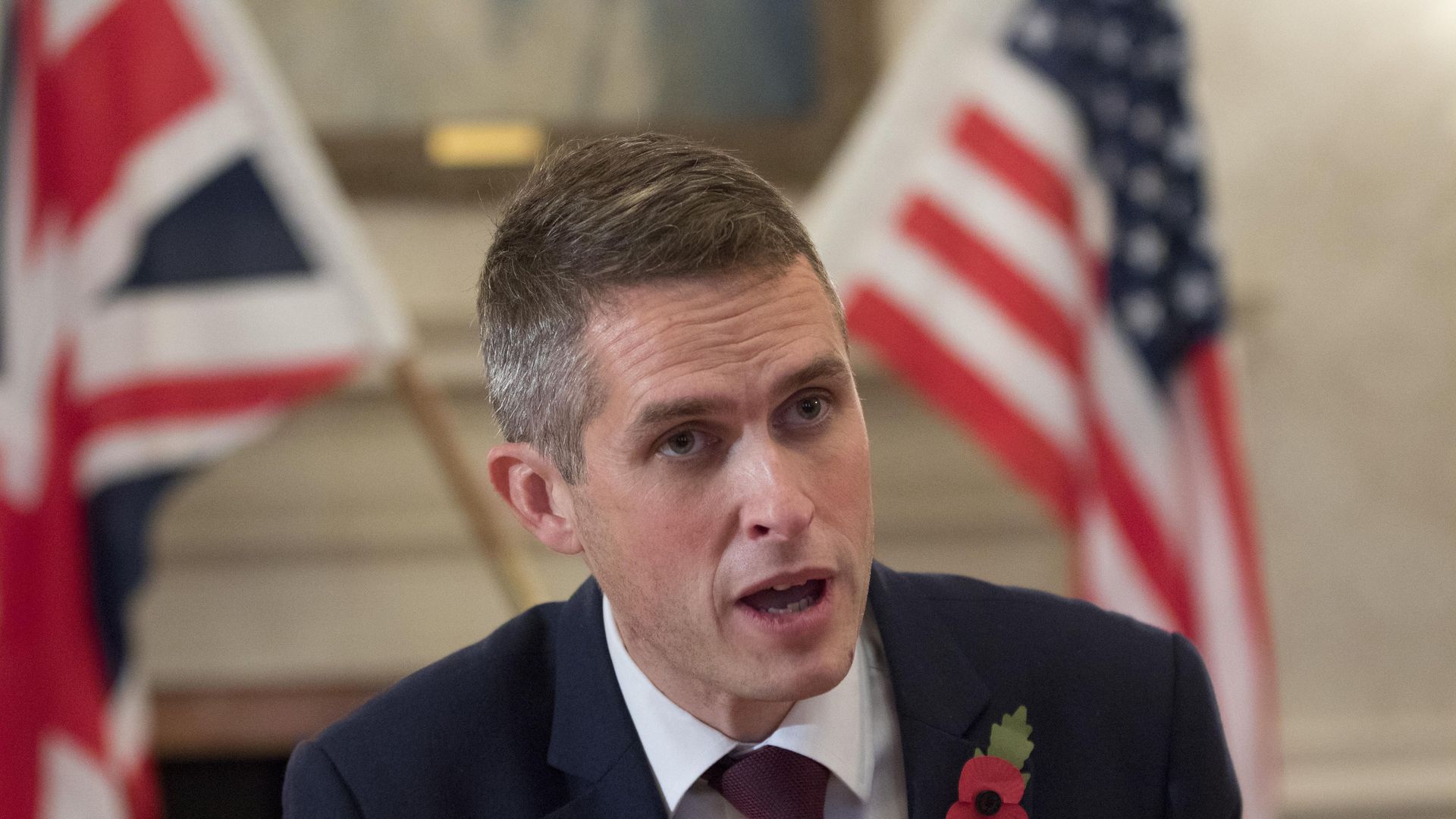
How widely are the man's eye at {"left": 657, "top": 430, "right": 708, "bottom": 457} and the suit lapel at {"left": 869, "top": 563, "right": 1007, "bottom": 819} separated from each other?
430mm

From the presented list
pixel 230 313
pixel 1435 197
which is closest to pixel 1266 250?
pixel 1435 197

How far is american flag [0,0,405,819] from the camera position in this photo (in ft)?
10.2

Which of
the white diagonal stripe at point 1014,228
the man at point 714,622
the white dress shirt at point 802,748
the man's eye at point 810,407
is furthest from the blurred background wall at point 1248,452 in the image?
the man's eye at point 810,407

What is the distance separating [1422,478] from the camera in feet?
12.8

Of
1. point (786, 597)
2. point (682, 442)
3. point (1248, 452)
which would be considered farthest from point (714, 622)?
point (1248, 452)

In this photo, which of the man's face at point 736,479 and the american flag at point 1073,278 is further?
the american flag at point 1073,278

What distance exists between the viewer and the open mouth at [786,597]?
4.42 feet

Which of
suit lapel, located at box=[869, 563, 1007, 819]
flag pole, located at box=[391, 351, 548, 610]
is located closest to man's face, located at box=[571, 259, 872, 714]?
suit lapel, located at box=[869, 563, 1007, 819]

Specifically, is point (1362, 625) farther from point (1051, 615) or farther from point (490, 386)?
point (490, 386)

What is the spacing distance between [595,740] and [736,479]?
41 centimetres

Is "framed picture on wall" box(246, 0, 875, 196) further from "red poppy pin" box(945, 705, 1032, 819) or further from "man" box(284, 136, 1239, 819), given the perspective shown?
"red poppy pin" box(945, 705, 1032, 819)

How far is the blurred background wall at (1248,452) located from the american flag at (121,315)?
1.78ft

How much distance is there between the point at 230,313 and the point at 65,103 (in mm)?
624

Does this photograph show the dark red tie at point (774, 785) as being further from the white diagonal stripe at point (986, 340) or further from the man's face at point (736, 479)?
Result: the white diagonal stripe at point (986, 340)
